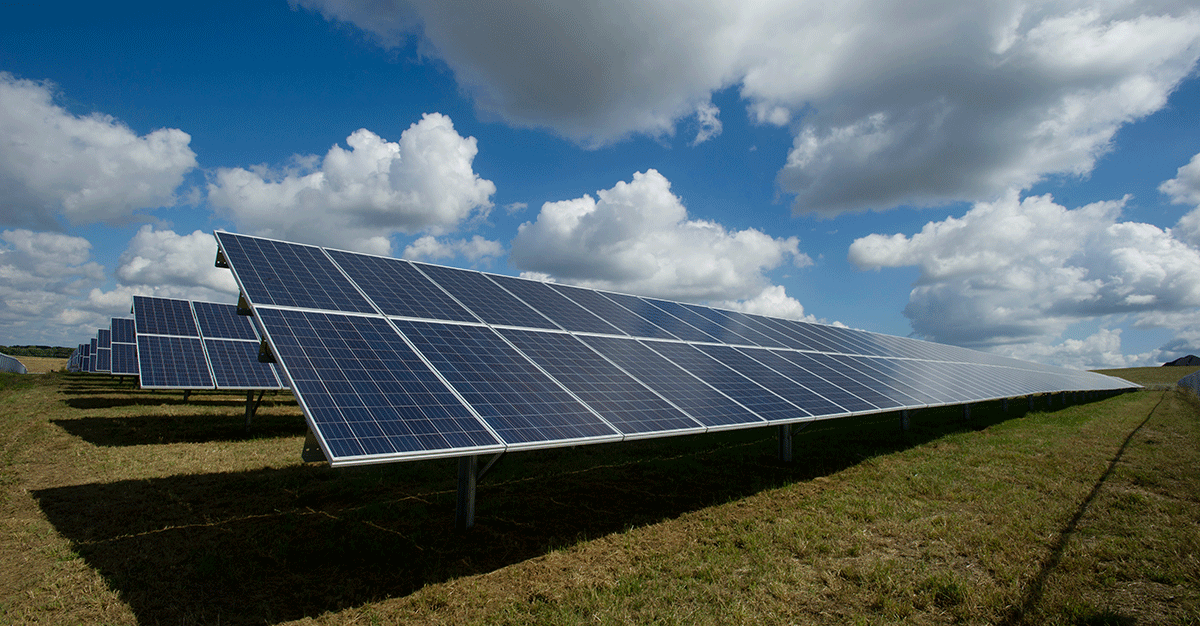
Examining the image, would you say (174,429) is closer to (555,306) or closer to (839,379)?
(555,306)

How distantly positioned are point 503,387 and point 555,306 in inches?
249

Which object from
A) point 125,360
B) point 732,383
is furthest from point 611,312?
point 125,360

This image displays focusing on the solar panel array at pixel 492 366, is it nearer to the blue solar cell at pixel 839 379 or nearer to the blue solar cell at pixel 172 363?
the blue solar cell at pixel 839 379

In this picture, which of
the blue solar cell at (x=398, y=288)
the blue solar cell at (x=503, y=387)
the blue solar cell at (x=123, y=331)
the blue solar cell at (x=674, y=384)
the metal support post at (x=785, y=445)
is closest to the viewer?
the blue solar cell at (x=503, y=387)

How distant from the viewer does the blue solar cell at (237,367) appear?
20.9 m

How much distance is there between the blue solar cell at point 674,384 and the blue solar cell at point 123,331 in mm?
35920

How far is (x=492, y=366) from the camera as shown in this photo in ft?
33.1

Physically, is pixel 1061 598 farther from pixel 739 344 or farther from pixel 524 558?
pixel 739 344

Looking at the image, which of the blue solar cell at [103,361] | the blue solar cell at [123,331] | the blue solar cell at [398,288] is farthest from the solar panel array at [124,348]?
the blue solar cell at [398,288]

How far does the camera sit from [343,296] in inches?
436

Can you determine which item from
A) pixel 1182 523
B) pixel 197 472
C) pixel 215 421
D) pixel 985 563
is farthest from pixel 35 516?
pixel 1182 523

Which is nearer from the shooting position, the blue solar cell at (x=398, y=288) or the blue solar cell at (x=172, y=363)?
the blue solar cell at (x=398, y=288)

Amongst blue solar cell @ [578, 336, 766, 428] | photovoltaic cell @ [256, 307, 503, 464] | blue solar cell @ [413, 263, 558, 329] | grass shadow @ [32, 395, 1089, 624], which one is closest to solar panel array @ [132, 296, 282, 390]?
grass shadow @ [32, 395, 1089, 624]

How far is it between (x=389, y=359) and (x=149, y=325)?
26.2m
